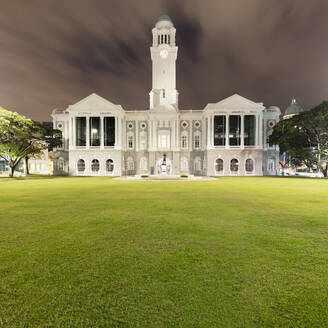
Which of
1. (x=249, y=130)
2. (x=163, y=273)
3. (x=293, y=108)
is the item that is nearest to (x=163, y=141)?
(x=249, y=130)

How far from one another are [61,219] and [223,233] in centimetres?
614

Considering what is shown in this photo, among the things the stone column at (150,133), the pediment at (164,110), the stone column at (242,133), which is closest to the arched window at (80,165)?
the stone column at (150,133)

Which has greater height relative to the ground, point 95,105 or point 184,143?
point 95,105

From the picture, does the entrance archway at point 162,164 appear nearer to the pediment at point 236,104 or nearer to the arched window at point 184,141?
the arched window at point 184,141

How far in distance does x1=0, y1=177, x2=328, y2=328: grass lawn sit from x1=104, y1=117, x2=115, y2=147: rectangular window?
38028 mm

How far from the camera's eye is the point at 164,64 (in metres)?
49.0

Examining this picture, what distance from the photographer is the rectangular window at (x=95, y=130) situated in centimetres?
4406

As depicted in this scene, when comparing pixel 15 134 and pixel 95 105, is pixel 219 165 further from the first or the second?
pixel 15 134

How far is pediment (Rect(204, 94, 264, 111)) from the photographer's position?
41906 millimetres

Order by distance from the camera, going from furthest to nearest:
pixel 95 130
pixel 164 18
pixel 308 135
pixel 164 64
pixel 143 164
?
pixel 164 64 < pixel 164 18 < pixel 143 164 < pixel 95 130 < pixel 308 135

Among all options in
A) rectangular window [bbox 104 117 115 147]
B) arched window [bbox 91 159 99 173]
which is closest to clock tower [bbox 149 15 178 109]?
rectangular window [bbox 104 117 115 147]

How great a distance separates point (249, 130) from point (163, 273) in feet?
147

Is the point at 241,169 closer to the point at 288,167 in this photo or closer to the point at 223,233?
the point at 223,233

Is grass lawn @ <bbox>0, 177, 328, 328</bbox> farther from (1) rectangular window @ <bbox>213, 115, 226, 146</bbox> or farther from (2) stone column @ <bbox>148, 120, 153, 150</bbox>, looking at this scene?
(1) rectangular window @ <bbox>213, 115, 226, 146</bbox>
